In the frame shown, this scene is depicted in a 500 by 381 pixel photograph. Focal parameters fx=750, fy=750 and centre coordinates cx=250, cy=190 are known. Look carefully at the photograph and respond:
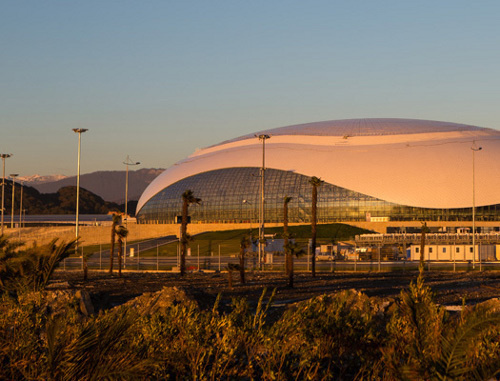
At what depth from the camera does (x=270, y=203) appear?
110m

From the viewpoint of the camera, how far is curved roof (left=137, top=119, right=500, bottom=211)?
10050cm

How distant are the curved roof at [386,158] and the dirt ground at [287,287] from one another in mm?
50792

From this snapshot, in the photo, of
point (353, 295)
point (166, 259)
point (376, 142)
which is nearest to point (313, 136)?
point (376, 142)

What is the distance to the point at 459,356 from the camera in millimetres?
7512

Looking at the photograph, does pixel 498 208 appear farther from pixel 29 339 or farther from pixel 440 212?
pixel 29 339

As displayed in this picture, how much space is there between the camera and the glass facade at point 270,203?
10119 centimetres

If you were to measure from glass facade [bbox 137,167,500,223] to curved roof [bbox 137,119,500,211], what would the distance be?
1.12m

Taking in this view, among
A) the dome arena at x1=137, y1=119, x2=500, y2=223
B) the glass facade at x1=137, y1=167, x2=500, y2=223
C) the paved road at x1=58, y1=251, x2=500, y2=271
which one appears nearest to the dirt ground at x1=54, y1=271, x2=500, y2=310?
the paved road at x1=58, y1=251, x2=500, y2=271

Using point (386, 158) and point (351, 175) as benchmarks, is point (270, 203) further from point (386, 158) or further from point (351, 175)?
point (386, 158)

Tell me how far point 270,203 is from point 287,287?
71450 mm

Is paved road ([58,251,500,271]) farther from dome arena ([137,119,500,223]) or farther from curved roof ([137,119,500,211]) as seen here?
curved roof ([137,119,500,211])

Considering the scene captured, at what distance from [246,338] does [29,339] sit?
3463 mm

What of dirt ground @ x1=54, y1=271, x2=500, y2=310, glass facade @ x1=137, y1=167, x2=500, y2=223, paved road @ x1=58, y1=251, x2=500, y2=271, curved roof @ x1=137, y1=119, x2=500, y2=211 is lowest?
dirt ground @ x1=54, y1=271, x2=500, y2=310

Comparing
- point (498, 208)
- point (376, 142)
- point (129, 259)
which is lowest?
point (129, 259)
